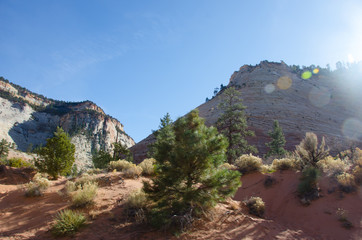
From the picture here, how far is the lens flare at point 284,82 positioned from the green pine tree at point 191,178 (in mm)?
66663

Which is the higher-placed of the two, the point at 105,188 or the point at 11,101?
the point at 11,101

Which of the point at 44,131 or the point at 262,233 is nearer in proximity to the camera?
the point at 262,233

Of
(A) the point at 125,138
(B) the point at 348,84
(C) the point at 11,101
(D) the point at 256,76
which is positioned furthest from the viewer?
(A) the point at 125,138

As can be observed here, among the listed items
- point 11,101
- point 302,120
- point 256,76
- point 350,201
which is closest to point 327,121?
point 302,120

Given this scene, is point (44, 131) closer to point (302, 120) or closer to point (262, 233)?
point (302, 120)

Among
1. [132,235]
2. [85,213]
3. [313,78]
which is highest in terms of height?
[313,78]

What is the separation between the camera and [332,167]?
1084 cm

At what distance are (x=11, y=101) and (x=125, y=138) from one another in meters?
58.1

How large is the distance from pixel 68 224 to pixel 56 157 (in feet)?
38.7

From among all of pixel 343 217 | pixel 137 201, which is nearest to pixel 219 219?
pixel 137 201

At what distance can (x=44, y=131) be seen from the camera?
329 feet

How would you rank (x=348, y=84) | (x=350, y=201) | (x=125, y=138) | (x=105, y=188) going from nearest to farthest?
(x=350, y=201)
(x=105, y=188)
(x=348, y=84)
(x=125, y=138)

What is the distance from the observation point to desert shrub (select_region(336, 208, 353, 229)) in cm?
751

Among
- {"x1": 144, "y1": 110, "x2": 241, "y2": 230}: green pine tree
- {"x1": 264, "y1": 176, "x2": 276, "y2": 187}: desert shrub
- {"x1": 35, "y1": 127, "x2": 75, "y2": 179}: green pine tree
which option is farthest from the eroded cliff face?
{"x1": 144, "y1": 110, "x2": 241, "y2": 230}: green pine tree
